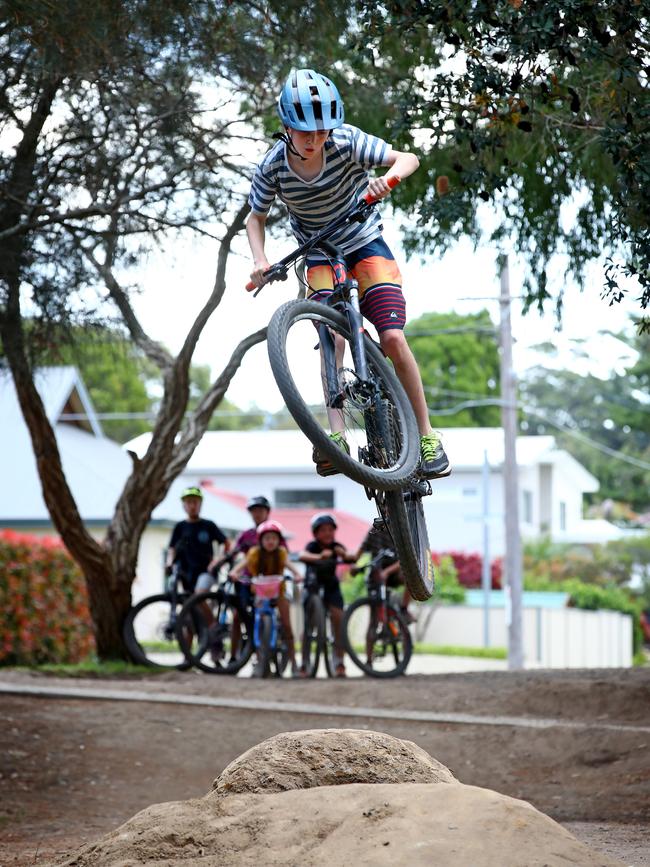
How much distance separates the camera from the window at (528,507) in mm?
41469

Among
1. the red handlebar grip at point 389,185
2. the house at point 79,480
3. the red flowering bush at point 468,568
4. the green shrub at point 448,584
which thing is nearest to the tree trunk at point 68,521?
the red handlebar grip at point 389,185

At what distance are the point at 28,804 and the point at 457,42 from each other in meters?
5.57

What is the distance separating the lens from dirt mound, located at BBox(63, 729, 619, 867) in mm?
3869

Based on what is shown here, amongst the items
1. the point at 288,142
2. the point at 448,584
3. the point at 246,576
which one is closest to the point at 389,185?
the point at 288,142

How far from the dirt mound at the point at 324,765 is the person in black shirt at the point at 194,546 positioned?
796 cm

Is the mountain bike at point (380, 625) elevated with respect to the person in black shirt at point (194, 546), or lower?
lower

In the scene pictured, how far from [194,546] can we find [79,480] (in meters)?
12.4

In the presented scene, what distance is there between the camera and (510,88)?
6441mm

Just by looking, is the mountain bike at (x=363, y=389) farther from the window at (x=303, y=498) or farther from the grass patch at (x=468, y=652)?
the window at (x=303, y=498)

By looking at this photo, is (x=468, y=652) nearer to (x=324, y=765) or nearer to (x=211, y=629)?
(x=211, y=629)

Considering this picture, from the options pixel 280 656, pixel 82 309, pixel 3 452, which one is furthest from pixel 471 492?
pixel 82 309

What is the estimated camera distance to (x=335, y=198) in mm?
5391

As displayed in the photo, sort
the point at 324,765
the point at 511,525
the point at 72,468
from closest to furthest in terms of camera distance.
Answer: the point at 324,765, the point at 511,525, the point at 72,468

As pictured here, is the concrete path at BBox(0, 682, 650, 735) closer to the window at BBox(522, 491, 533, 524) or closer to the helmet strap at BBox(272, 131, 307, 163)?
the helmet strap at BBox(272, 131, 307, 163)
